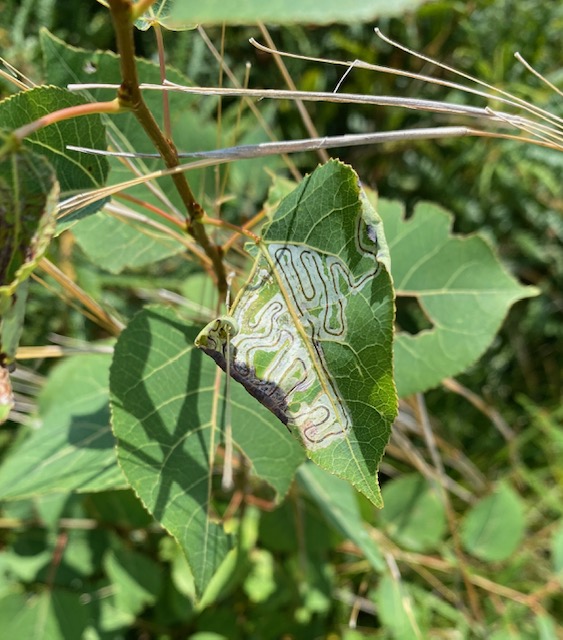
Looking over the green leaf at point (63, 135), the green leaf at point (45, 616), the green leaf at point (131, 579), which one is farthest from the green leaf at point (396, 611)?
the green leaf at point (63, 135)

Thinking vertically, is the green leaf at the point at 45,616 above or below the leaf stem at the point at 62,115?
below

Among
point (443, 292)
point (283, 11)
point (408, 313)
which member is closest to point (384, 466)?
point (408, 313)

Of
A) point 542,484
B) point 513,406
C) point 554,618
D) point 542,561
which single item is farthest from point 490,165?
point 554,618

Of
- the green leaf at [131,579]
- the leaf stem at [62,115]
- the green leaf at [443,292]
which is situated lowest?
the green leaf at [131,579]

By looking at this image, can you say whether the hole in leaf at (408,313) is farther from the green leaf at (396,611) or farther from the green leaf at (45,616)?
the green leaf at (45,616)

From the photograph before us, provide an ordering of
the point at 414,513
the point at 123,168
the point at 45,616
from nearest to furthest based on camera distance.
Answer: the point at 123,168
the point at 45,616
the point at 414,513

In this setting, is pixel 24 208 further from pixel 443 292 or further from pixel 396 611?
pixel 396 611
